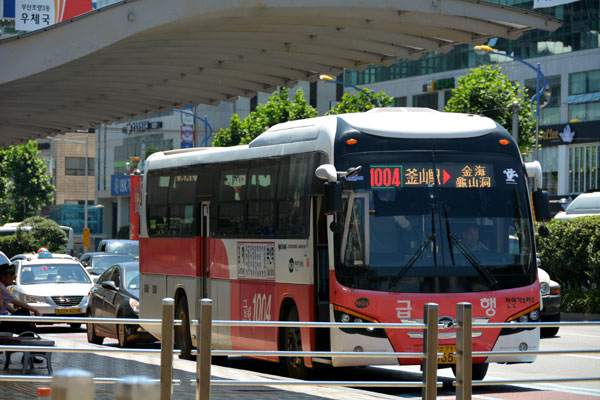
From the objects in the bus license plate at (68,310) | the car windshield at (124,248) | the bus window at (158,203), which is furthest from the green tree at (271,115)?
the bus window at (158,203)

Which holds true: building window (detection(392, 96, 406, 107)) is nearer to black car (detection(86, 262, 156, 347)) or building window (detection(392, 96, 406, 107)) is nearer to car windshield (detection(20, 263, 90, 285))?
car windshield (detection(20, 263, 90, 285))

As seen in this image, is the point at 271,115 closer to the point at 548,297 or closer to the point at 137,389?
the point at 548,297

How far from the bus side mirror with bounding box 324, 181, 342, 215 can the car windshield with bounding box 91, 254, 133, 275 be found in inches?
897

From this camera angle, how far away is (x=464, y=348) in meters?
9.49

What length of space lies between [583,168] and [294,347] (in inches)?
1896

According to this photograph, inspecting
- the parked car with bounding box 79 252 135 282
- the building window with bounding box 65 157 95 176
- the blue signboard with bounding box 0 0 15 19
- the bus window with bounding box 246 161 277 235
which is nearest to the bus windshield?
the bus window with bounding box 246 161 277 235

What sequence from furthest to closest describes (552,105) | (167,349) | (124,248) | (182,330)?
(552,105)
(124,248)
(182,330)
(167,349)

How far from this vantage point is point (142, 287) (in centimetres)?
2075

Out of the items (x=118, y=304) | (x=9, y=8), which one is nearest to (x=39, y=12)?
(x=9, y=8)

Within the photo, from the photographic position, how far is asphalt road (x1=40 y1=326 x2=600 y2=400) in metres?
13.3

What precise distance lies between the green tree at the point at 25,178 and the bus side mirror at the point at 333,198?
3137 inches

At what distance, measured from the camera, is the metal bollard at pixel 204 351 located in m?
8.80

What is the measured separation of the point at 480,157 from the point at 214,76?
469cm

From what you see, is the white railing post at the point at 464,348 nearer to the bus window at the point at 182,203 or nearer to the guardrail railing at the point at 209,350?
the guardrail railing at the point at 209,350
